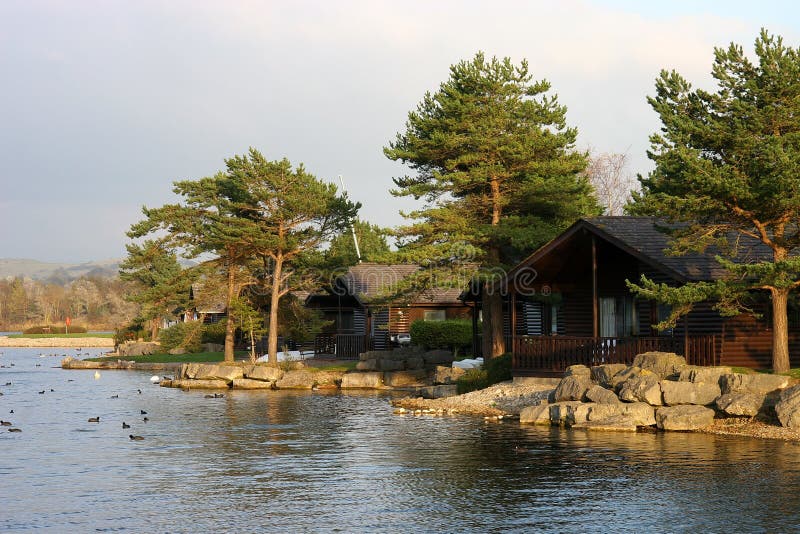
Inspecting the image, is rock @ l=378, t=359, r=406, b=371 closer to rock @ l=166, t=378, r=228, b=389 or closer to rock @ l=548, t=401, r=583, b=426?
rock @ l=166, t=378, r=228, b=389

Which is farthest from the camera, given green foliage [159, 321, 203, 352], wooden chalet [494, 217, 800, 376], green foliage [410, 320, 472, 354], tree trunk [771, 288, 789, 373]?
green foliage [159, 321, 203, 352]

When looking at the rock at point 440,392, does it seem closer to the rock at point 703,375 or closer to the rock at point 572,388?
the rock at point 572,388

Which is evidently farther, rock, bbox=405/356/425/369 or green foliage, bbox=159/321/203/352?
green foliage, bbox=159/321/203/352

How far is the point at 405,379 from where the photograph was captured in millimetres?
46562

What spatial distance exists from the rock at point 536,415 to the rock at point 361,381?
16214 mm

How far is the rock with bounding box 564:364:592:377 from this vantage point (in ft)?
100

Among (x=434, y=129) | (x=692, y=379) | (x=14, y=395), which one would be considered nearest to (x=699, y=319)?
(x=692, y=379)

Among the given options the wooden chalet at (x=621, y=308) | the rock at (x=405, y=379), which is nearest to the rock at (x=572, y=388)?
the wooden chalet at (x=621, y=308)

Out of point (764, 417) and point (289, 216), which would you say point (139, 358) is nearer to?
point (289, 216)

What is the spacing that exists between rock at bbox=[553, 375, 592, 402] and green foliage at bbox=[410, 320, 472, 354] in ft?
74.4

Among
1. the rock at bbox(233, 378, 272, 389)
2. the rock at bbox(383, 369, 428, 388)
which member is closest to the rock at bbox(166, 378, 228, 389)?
the rock at bbox(233, 378, 272, 389)

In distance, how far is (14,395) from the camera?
44094 mm

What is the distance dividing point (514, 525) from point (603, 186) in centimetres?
7061

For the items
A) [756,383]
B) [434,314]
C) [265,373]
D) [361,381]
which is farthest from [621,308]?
[434,314]
